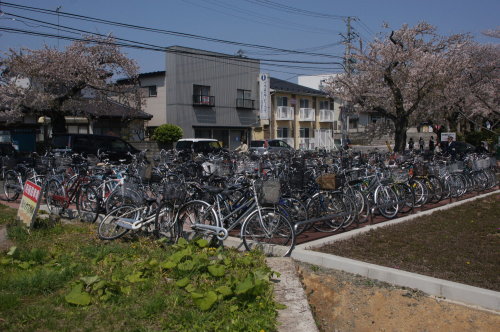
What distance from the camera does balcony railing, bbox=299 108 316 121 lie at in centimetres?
3888

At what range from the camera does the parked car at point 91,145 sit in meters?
16.4

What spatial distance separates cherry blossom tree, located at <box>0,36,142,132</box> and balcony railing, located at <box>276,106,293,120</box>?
17394 mm

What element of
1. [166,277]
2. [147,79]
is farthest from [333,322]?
[147,79]

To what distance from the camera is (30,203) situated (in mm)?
6594

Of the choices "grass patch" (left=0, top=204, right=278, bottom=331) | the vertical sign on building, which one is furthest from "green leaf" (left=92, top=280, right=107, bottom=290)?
the vertical sign on building

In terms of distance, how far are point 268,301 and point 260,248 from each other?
176cm

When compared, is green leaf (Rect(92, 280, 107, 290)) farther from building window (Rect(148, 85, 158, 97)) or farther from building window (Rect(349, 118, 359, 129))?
building window (Rect(349, 118, 359, 129))

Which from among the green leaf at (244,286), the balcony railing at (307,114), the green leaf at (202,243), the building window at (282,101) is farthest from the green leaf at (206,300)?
the balcony railing at (307,114)

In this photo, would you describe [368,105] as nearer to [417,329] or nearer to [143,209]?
[143,209]

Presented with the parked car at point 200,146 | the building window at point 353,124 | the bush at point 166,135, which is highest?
the building window at point 353,124

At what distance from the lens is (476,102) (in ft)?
84.8

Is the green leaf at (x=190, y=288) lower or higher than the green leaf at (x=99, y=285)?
lower

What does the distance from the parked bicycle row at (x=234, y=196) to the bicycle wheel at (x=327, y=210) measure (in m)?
0.02

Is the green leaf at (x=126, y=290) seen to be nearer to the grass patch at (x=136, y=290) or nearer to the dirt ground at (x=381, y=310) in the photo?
the grass patch at (x=136, y=290)
